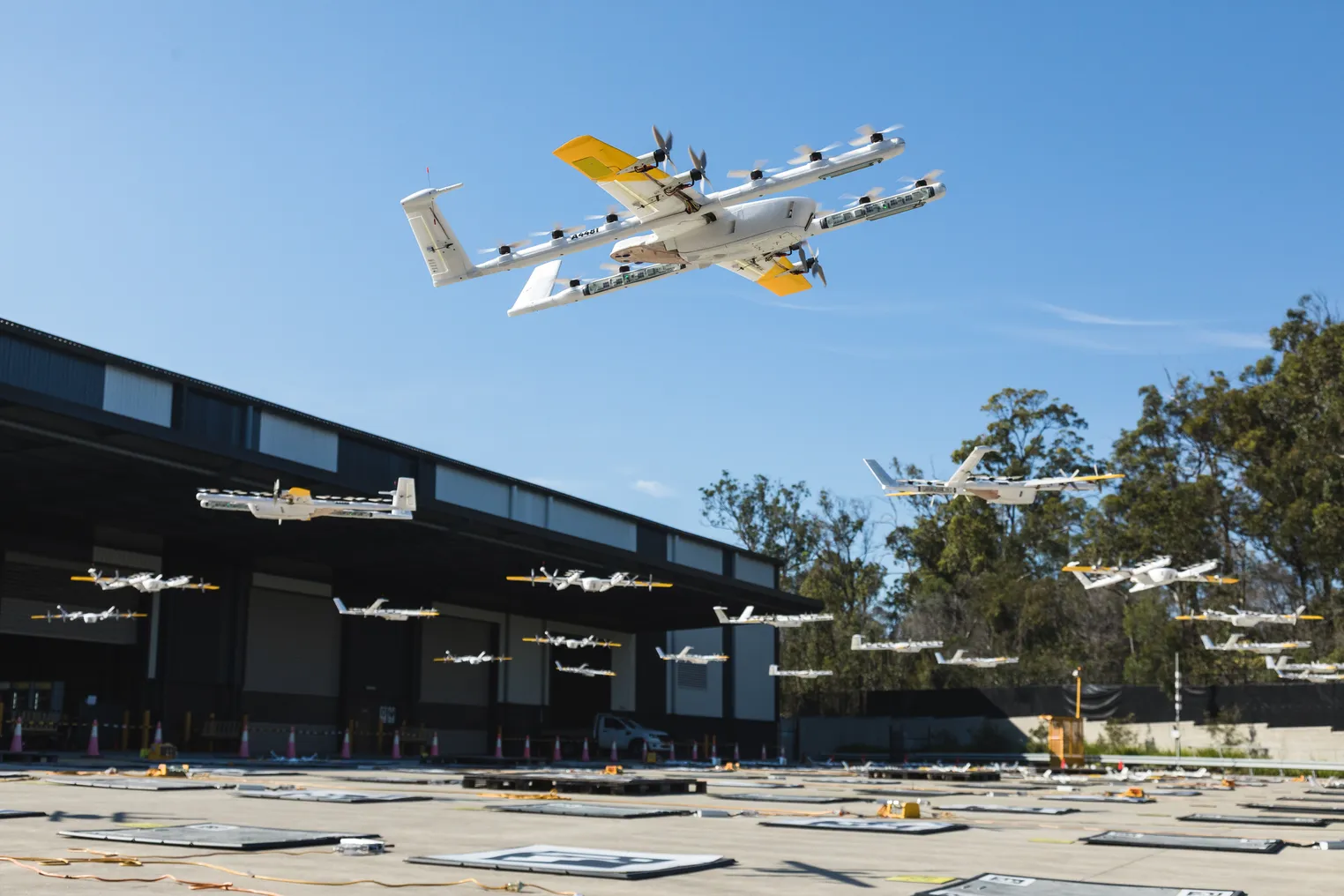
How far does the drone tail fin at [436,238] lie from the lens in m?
19.4

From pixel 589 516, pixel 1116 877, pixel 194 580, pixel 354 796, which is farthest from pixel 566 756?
pixel 1116 877

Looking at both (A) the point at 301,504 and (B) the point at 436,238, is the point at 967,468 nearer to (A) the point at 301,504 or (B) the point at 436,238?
(B) the point at 436,238

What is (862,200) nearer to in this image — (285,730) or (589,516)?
(589,516)

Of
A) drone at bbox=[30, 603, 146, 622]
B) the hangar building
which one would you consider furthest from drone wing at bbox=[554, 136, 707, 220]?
drone at bbox=[30, 603, 146, 622]

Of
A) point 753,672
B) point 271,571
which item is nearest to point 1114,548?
point 753,672

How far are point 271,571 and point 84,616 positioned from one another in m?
8.79

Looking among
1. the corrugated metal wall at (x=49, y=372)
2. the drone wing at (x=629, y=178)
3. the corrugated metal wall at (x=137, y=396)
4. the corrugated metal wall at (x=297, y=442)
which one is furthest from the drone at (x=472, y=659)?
the drone wing at (x=629, y=178)

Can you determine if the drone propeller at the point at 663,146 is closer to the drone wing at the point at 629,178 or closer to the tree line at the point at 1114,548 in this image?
the drone wing at the point at 629,178

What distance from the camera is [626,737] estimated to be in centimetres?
5406

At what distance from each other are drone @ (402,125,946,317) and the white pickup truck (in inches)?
1448

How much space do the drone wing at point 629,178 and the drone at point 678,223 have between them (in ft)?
0.04

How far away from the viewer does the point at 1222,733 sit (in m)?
52.0

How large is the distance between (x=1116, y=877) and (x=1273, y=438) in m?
61.6

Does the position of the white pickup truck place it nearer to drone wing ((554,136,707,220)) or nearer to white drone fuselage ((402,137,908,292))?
white drone fuselage ((402,137,908,292))
